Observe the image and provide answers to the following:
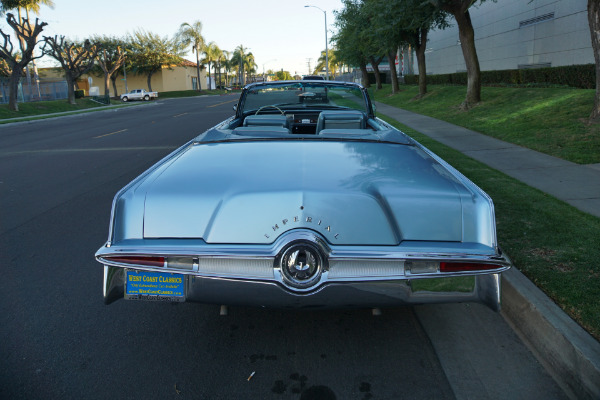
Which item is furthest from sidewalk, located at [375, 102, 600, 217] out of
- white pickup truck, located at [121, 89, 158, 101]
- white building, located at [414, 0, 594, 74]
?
white pickup truck, located at [121, 89, 158, 101]

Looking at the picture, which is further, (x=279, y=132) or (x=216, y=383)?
(x=279, y=132)

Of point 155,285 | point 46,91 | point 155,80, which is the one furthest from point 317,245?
point 155,80

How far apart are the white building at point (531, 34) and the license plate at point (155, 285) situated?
58.2 feet

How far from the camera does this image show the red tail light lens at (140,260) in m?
2.56

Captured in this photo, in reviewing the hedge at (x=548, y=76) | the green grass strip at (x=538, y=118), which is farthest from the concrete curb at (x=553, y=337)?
the hedge at (x=548, y=76)

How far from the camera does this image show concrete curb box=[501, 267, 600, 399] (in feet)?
8.52

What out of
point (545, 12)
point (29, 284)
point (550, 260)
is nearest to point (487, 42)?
point (545, 12)

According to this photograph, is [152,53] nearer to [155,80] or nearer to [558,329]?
[155,80]

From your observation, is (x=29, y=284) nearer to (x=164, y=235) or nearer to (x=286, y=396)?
(x=164, y=235)

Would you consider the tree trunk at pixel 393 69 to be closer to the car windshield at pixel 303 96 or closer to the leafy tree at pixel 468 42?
the leafy tree at pixel 468 42

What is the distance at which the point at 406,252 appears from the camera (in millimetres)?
2439

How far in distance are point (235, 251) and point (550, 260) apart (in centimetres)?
285

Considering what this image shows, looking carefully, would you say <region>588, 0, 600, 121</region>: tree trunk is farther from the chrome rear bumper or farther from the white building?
the chrome rear bumper

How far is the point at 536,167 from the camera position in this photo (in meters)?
8.38
